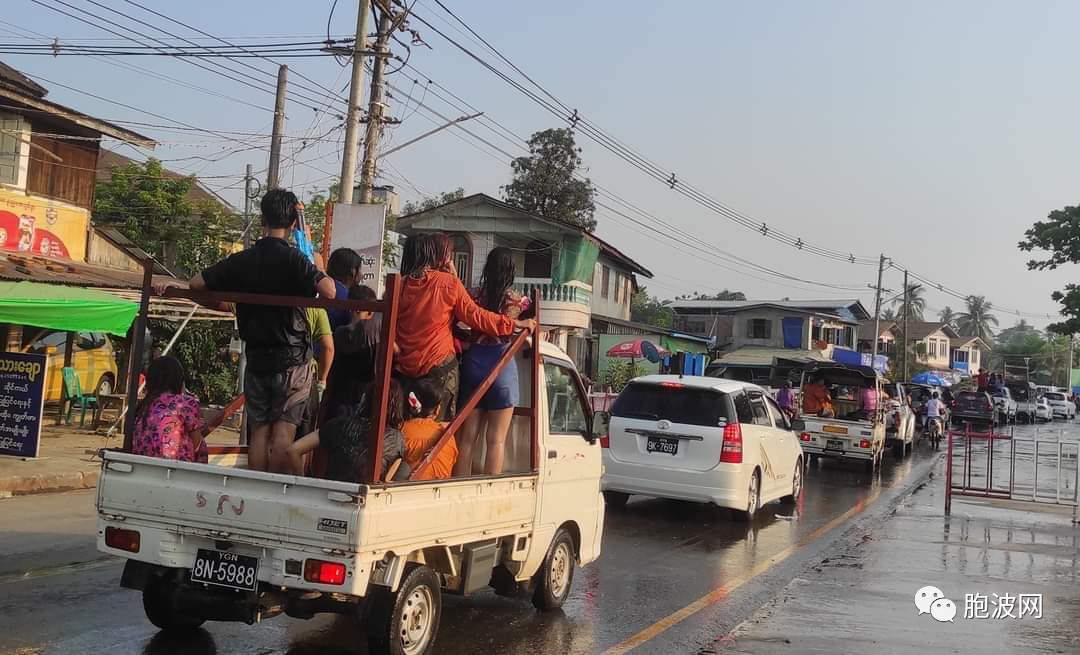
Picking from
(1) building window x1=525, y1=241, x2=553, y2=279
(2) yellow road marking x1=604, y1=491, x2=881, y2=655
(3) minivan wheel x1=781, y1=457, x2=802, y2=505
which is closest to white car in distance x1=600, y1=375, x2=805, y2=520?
(2) yellow road marking x1=604, y1=491, x2=881, y2=655

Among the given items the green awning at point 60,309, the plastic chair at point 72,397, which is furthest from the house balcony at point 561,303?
the green awning at point 60,309

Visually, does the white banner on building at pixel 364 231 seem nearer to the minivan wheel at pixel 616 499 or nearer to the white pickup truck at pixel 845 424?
the minivan wheel at pixel 616 499

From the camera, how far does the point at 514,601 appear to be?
739 cm

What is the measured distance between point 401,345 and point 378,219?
31.1ft

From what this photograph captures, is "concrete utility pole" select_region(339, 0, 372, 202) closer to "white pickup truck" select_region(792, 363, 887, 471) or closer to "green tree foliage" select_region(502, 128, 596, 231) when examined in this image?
"white pickup truck" select_region(792, 363, 887, 471)

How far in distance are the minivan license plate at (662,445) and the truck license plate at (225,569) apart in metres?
7.30

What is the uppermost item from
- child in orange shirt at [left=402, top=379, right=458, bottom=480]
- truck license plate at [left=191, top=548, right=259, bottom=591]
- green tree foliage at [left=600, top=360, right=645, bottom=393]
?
green tree foliage at [left=600, top=360, right=645, bottom=393]

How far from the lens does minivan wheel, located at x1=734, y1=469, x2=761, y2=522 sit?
1202cm

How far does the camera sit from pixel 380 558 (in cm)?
504

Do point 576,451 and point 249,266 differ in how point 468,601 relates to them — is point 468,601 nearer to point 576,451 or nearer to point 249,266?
point 576,451

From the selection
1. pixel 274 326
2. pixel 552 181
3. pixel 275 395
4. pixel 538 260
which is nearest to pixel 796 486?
pixel 275 395

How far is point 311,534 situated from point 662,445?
7389mm

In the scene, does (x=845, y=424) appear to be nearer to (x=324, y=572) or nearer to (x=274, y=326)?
(x=274, y=326)

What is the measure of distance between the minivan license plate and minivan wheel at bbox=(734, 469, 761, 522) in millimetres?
1039
